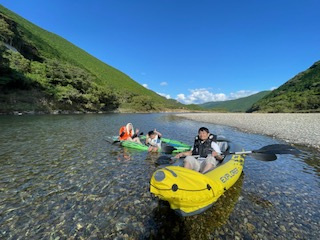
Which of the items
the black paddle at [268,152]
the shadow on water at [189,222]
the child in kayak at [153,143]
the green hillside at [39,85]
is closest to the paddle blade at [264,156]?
the black paddle at [268,152]

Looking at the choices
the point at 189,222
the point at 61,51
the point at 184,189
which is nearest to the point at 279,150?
the point at 189,222

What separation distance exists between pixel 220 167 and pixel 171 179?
2511mm

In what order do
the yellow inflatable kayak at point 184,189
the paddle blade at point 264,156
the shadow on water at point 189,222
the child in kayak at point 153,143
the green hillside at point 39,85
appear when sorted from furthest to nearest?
the green hillside at point 39,85
the child in kayak at point 153,143
the paddle blade at point 264,156
the shadow on water at point 189,222
the yellow inflatable kayak at point 184,189

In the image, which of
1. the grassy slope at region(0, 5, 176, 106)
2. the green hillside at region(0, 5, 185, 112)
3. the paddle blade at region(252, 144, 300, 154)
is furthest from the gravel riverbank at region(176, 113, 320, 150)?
the grassy slope at region(0, 5, 176, 106)

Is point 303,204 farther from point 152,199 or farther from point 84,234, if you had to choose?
point 84,234

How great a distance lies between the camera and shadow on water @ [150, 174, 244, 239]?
4.13 meters

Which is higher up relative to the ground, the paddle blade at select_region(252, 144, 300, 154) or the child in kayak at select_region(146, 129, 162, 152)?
the paddle blade at select_region(252, 144, 300, 154)

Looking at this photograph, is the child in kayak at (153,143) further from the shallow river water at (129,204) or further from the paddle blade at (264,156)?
the paddle blade at (264,156)

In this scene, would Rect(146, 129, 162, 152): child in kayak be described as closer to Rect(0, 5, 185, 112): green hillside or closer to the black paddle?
the black paddle

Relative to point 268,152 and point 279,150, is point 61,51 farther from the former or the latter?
point 279,150

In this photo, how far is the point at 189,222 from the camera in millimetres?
4535

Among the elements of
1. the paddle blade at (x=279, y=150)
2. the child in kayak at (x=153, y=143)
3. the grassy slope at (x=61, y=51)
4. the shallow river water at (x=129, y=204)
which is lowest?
the shallow river water at (x=129, y=204)

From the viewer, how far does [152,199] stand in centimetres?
558

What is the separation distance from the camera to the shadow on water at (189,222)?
413cm
